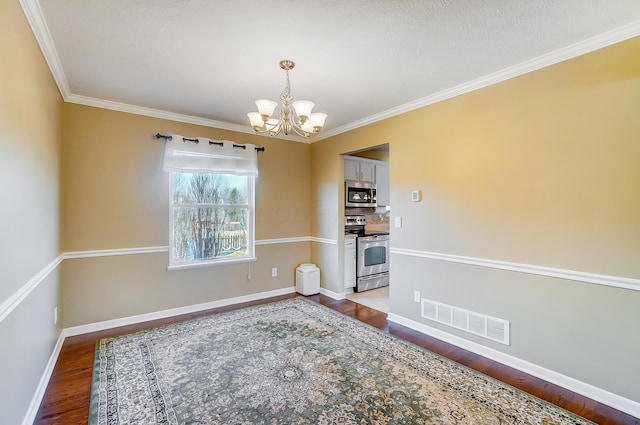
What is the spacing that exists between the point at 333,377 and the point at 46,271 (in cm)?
246

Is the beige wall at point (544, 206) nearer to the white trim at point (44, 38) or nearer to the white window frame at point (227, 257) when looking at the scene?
the white window frame at point (227, 257)

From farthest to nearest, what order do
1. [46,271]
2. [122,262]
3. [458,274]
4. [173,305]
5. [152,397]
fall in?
[173,305], [122,262], [458,274], [46,271], [152,397]

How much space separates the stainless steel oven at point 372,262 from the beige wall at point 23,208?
3813 mm

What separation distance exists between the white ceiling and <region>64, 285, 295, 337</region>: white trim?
2.51 m

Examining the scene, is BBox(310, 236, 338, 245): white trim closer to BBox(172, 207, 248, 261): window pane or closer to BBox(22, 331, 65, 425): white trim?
BBox(172, 207, 248, 261): window pane

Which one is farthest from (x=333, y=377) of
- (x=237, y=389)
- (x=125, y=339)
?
(x=125, y=339)

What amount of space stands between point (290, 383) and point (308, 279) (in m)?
2.37

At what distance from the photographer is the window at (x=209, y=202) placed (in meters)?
3.82

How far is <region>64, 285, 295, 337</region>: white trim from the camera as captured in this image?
3.26 meters

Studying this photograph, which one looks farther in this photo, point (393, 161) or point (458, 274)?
point (393, 161)

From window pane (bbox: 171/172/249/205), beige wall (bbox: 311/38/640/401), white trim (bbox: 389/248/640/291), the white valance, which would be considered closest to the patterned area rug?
beige wall (bbox: 311/38/640/401)

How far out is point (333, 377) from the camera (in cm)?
238

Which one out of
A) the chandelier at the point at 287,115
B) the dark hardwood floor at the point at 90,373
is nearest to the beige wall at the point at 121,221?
the dark hardwood floor at the point at 90,373

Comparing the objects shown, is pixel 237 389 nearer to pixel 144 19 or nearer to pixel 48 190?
pixel 48 190
